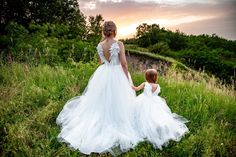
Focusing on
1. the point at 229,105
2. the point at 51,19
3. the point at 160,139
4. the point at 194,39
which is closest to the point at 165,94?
the point at 229,105

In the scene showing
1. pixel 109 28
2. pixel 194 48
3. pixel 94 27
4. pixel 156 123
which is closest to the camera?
pixel 156 123

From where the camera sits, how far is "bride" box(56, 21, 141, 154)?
8.78m

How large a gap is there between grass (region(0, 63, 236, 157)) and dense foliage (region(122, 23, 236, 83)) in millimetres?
21929

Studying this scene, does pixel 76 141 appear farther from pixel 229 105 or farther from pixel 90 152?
pixel 229 105

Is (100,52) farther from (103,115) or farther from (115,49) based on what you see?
(103,115)

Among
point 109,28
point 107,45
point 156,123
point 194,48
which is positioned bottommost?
point 194,48

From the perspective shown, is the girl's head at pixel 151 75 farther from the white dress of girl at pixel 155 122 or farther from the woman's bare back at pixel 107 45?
the woman's bare back at pixel 107 45

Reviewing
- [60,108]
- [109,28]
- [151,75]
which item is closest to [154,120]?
[151,75]

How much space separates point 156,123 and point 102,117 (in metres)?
1.08

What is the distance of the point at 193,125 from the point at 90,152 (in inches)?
97.8

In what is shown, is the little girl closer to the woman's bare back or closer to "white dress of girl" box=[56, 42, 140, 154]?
"white dress of girl" box=[56, 42, 140, 154]

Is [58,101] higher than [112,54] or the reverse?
the reverse

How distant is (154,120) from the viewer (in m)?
9.15

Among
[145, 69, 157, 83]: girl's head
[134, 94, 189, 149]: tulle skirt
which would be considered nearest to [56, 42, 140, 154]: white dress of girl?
[134, 94, 189, 149]: tulle skirt
